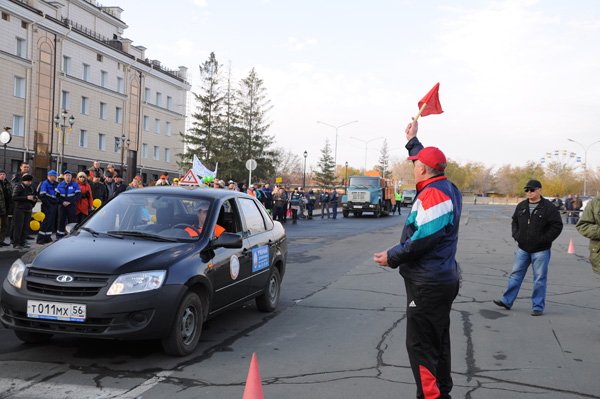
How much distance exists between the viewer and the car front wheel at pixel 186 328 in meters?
4.88

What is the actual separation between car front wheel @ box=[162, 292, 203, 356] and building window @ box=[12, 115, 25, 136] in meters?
40.6

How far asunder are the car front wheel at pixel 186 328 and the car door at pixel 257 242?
125 centimetres

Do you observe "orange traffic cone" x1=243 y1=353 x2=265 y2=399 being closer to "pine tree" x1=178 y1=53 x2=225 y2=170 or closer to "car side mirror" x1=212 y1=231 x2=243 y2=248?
"car side mirror" x1=212 y1=231 x2=243 y2=248

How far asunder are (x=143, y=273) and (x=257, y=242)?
2.11 m

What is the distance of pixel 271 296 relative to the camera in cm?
724

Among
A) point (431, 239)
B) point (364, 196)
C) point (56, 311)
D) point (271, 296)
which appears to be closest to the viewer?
point (431, 239)

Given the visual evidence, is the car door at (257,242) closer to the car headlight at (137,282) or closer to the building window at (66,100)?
the car headlight at (137,282)

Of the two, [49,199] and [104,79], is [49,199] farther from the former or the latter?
[104,79]

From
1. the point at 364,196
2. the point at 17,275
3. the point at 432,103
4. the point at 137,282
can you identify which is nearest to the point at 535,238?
the point at 432,103

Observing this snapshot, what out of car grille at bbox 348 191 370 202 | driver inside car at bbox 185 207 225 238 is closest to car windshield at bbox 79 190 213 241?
driver inside car at bbox 185 207 225 238

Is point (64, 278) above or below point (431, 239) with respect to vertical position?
below

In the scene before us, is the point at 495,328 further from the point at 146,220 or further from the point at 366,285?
the point at 146,220

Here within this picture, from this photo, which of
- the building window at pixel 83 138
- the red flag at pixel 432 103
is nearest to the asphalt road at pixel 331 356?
the red flag at pixel 432 103

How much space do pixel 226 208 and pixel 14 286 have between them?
229cm
